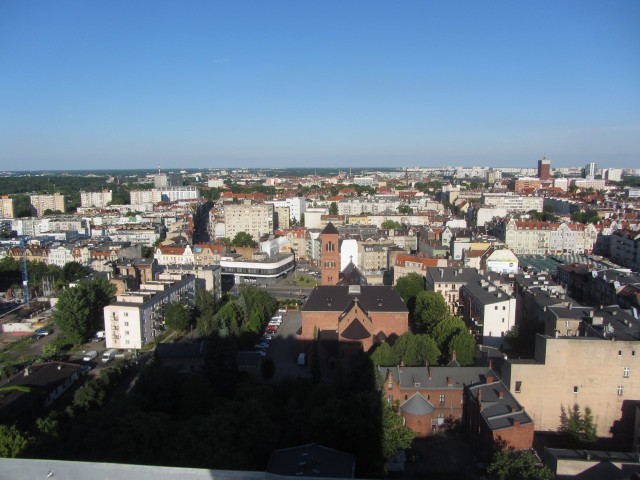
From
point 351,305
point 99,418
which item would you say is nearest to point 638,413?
point 351,305

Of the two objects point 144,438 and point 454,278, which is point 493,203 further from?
point 144,438

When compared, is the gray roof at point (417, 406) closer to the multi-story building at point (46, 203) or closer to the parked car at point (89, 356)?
the parked car at point (89, 356)

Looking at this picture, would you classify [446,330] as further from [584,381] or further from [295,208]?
[295,208]

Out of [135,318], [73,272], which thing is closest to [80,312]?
[135,318]

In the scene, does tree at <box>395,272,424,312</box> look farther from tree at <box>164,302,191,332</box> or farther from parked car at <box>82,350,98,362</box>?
parked car at <box>82,350,98,362</box>

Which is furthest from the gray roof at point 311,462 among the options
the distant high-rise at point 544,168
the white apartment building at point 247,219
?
the distant high-rise at point 544,168

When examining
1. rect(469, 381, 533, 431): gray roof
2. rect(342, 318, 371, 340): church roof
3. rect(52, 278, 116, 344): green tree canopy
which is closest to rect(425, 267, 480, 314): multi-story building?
rect(342, 318, 371, 340): church roof
